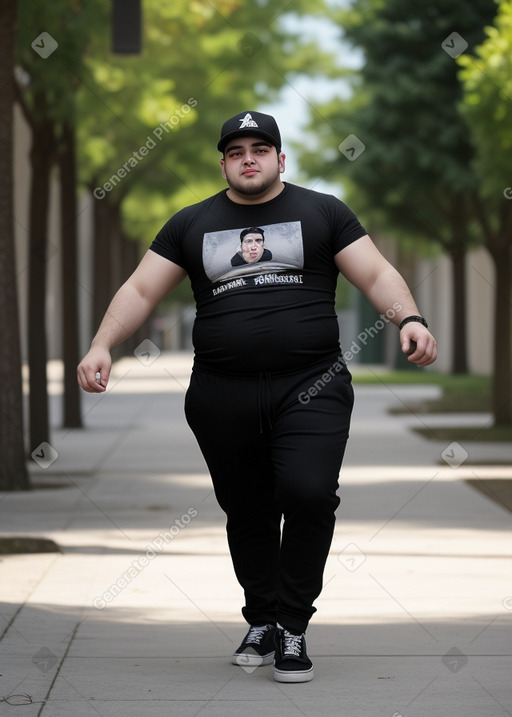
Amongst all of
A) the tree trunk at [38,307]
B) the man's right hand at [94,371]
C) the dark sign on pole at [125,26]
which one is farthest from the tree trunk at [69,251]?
the man's right hand at [94,371]

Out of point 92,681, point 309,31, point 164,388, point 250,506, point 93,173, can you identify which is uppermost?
point 309,31

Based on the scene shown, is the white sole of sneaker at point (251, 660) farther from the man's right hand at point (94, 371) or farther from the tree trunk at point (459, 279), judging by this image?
the tree trunk at point (459, 279)

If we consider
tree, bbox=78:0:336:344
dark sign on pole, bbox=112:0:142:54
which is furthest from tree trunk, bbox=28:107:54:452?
tree, bbox=78:0:336:344

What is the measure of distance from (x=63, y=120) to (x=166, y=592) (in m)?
9.56

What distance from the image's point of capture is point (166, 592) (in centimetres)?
765

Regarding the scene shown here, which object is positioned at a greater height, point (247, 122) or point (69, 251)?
point (247, 122)

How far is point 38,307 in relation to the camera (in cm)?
1555

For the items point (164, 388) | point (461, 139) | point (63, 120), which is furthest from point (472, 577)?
point (164, 388)

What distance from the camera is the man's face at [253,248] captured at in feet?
18.1

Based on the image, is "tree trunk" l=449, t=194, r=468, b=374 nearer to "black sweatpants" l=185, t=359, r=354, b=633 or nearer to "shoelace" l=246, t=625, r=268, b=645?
"shoelace" l=246, t=625, r=268, b=645

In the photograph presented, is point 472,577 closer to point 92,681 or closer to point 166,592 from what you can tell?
point 166,592

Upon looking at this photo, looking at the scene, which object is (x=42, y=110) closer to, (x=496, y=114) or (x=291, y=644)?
(x=496, y=114)

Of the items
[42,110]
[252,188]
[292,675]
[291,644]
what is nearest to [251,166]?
[252,188]

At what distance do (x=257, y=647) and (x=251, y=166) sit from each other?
179cm
